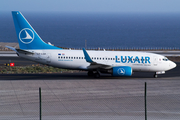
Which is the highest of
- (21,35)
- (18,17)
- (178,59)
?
(18,17)

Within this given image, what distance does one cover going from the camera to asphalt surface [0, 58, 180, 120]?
15.5m

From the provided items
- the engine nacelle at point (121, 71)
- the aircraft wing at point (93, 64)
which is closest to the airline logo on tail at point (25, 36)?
the aircraft wing at point (93, 64)

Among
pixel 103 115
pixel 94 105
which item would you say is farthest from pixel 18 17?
pixel 103 115

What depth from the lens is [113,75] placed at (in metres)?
31.0

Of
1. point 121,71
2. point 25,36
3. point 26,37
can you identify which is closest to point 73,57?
point 121,71

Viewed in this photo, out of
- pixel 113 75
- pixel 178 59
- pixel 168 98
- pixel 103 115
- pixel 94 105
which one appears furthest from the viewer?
pixel 178 59

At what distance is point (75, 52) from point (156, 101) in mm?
14940

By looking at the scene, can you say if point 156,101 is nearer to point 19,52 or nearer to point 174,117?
point 174,117

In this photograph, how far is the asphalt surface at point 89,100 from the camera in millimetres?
15508

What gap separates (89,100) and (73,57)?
13033 millimetres

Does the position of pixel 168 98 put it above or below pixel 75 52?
below

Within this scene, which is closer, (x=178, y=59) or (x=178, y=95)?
(x=178, y=95)

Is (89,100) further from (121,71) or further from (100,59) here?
(100,59)

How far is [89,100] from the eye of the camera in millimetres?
19297
